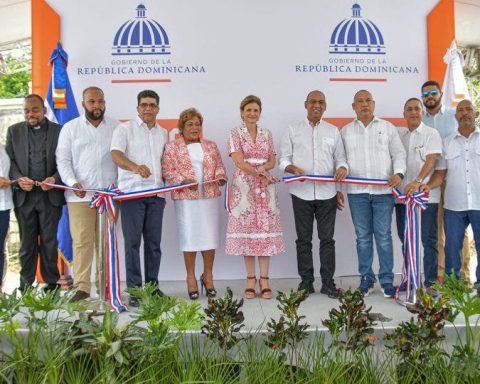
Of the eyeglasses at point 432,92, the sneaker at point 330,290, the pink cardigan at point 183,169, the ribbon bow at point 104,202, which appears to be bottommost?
the sneaker at point 330,290

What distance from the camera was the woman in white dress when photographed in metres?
4.28

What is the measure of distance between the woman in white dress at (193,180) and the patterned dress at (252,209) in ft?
0.55

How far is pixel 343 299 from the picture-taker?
8.70 ft

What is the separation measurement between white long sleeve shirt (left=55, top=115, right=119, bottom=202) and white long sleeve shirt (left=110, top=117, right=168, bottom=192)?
0.17 meters

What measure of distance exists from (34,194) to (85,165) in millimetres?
456

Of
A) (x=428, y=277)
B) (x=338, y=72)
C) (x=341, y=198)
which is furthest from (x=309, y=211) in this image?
(x=338, y=72)

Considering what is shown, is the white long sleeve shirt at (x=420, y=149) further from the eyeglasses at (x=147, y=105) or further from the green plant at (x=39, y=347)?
the green plant at (x=39, y=347)

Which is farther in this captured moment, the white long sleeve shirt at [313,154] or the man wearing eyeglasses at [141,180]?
the white long sleeve shirt at [313,154]

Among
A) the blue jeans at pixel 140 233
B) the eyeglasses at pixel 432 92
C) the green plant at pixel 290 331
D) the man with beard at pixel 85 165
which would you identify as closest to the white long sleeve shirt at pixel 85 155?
the man with beard at pixel 85 165

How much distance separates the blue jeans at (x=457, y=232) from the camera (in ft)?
14.2

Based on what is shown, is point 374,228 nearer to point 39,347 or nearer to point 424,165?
point 424,165

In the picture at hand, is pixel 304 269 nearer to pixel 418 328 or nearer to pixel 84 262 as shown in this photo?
pixel 84 262

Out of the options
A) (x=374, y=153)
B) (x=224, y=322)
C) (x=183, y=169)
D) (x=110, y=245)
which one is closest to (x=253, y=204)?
(x=183, y=169)

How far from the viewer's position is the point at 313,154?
4.43 metres
